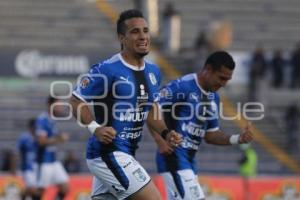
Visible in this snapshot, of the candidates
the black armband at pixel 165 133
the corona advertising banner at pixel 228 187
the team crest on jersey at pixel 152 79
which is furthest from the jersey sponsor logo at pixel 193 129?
the corona advertising banner at pixel 228 187

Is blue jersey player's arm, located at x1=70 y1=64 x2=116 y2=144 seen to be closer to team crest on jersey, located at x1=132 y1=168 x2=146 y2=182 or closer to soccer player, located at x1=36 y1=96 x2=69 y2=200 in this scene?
team crest on jersey, located at x1=132 y1=168 x2=146 y2=182

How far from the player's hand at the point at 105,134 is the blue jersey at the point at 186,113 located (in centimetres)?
223

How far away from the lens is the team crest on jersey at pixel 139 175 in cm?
916

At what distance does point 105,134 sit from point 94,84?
0.62 metres

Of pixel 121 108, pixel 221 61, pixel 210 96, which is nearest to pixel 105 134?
pixel 121 108

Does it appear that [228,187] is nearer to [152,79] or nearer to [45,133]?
[45,133]

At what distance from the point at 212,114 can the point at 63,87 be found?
14102mm

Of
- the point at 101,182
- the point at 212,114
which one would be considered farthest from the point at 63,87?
the point at 101,182

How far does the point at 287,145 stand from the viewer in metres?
25.6

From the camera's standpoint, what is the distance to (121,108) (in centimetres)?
927

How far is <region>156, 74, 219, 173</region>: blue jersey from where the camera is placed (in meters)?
11.1

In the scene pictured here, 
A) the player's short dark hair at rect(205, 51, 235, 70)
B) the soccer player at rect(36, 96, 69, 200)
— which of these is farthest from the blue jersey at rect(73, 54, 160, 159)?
the soccer player at rect(36, 96, 69, 200)

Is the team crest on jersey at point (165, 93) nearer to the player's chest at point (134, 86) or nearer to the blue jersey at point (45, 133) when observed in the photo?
the player's chest at point (134, 86)

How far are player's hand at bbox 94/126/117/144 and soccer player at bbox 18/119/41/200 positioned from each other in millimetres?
8405
